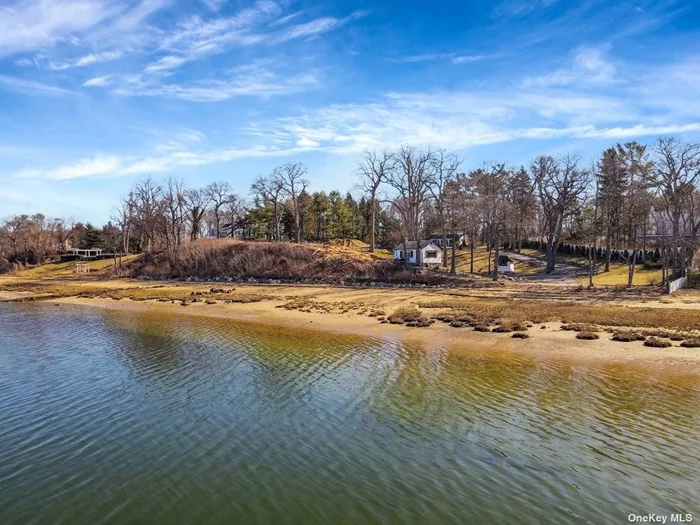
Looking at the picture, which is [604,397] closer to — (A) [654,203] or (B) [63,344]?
(B) [63,344]

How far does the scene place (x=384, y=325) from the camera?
29031 mm

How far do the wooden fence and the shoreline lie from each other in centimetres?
623

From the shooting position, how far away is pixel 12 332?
2802 centimetres

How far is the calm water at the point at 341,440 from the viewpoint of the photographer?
9102 millimetres

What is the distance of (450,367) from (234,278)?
154ft

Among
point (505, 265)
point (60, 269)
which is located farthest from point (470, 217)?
point (60, 269)

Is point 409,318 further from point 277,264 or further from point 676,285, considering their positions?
point 277,264

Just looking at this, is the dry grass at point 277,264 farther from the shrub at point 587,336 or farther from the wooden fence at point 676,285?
the shrub at point 587,336

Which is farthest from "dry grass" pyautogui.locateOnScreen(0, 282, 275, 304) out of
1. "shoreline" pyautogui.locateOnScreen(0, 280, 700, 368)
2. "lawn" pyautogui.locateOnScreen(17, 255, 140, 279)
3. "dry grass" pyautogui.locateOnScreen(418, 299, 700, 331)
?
"lawn" pyautogui.locateOnScreen(17, 255, 140, 279)

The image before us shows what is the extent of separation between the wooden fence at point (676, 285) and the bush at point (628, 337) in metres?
18.5

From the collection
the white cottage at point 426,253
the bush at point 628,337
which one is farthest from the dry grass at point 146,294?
the white cottage at point 426,253

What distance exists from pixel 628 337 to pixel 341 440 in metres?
18.4

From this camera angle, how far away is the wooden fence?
1495 inches

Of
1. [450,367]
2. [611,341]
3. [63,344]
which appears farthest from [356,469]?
[63,344]
